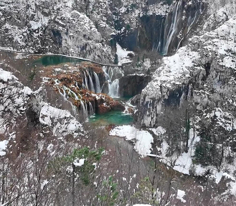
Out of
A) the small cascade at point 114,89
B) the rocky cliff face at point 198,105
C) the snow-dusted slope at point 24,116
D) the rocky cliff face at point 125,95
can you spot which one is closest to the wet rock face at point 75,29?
the rocky cliff face at point 125,95

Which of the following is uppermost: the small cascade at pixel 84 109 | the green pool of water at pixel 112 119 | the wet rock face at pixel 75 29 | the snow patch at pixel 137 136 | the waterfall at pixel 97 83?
the wet rock face at pixel 75 29

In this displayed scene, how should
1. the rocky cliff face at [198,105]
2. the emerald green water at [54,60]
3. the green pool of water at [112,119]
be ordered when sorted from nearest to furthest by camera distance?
the rocky cliff face at [198,105], the green pool of water at [112,119], the emerald green water at [54,60]

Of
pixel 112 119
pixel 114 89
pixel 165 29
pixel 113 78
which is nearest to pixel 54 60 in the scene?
pixel 113 78

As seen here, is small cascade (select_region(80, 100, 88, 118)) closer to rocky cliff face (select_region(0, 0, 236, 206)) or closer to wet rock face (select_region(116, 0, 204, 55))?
rocky cliff face (select_region(0, 0, 236, 206))

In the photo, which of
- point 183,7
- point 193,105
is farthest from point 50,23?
point 193,105

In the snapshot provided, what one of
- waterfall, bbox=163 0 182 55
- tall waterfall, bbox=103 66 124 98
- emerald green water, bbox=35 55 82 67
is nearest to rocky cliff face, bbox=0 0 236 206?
tall waterfall, bbox=103 66 124 98

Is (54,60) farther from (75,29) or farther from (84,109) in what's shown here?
(84,109)

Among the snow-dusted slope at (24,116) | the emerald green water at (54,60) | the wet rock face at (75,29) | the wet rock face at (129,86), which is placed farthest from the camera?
the wet rock face at (75,29)

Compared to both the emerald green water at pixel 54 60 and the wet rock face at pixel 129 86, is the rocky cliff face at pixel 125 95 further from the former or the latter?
the emerald green water at pixel 54 60

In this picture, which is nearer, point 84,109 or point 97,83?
point 84,109
